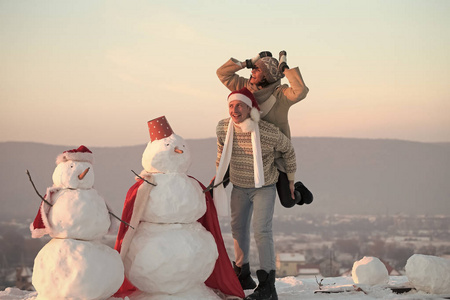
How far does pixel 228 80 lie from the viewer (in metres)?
4.78

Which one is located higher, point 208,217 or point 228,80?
point 228,80

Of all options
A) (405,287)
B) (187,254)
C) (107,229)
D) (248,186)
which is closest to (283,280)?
(405,287)

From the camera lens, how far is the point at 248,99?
4.43 metres

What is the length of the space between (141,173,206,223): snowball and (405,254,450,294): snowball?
195cm

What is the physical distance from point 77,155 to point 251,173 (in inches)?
50.2

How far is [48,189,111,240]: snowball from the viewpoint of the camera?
12.4ft

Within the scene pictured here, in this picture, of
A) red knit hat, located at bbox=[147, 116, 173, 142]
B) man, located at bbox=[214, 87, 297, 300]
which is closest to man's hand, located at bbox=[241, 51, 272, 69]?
man, located at bbox=[214, 87, 297, 300]

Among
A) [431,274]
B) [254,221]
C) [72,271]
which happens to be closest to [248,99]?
[254,221]

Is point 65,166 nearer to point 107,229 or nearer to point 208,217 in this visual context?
point 107,229

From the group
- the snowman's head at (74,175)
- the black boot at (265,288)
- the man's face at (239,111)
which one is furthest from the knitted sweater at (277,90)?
the snowman's head at (74,175)

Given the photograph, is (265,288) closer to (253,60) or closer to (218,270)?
(218,270)

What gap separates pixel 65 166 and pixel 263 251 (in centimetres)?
153

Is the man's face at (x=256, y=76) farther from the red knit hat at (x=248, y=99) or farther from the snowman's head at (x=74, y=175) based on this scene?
the snowman's head at (x=74, y=175)

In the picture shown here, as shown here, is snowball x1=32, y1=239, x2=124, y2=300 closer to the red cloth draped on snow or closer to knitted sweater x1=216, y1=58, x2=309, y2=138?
the red cloth draped on snow
